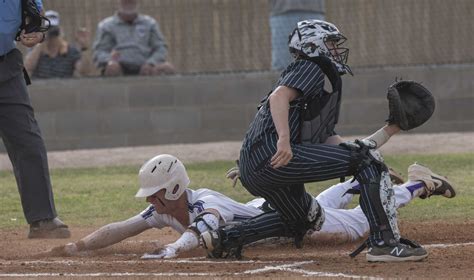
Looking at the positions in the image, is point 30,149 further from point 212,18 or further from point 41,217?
point 212,18

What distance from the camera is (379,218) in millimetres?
6438

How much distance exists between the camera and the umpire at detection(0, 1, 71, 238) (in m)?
8.30

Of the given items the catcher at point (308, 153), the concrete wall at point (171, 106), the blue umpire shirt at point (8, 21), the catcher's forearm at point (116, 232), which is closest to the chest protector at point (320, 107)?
the catcher at point (308, 153)

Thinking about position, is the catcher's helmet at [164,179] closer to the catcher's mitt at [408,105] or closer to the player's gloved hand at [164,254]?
the player's gloved hand at [164,254]

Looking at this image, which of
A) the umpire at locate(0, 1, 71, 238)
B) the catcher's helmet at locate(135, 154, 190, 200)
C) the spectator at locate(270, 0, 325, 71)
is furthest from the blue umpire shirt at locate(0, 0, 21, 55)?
the spectator at locate(270, 0, 325, 71)

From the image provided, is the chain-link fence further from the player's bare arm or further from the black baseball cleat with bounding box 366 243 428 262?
the player's bare arm

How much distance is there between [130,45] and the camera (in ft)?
49.2

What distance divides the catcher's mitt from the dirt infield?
2.66 ft

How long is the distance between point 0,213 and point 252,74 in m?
5.54

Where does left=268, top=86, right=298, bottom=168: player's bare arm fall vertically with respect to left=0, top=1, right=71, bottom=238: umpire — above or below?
above

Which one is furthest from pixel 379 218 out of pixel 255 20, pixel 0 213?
pixel 255 20

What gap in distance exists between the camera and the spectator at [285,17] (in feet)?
46.4

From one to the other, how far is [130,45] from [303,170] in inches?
349

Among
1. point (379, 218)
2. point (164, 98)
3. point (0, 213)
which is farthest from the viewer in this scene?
point (164, 98)
